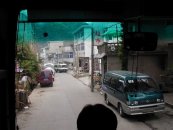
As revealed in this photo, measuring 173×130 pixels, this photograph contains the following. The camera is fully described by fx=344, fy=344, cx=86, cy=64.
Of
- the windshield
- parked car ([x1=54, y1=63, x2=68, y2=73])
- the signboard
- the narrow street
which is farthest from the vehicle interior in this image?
parked car ([x1=54, y1=63, x2=68, y2=73])

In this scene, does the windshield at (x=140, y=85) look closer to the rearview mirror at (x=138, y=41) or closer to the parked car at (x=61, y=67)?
the rearview mirror at (x=138, y=41)

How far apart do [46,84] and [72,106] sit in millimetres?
12941

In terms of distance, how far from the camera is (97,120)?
2.27 m

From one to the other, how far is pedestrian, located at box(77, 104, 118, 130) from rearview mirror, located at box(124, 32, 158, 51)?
7.49 ft

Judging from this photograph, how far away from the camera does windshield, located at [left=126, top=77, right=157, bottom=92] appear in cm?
1382

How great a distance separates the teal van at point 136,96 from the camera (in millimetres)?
13244

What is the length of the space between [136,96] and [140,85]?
0.82 metres

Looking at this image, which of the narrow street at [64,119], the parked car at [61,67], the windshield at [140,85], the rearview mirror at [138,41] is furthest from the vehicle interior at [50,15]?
the parked car at [61,67]

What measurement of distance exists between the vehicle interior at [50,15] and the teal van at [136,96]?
8144 mm

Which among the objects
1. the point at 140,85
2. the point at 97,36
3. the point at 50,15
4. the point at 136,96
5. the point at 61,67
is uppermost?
the point at 97,36

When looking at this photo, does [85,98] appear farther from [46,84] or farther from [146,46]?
[146,46]

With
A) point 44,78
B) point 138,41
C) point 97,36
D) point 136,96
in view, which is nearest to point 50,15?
point 138,41

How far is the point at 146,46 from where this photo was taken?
4570mm

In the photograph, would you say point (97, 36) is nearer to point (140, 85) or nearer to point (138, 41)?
Answer: point (140, 85)
